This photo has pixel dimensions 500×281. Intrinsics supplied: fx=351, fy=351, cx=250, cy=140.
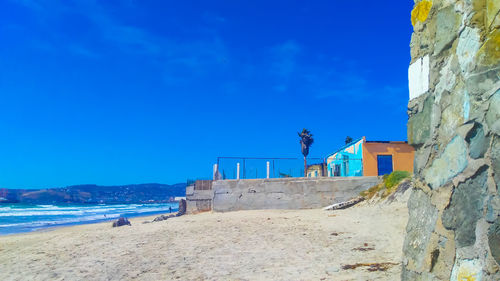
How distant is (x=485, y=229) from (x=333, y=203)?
13.9m

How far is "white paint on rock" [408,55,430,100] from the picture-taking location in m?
2.93

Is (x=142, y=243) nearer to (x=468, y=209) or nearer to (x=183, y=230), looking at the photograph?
(x=183, y=230)

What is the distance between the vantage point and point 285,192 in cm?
1603

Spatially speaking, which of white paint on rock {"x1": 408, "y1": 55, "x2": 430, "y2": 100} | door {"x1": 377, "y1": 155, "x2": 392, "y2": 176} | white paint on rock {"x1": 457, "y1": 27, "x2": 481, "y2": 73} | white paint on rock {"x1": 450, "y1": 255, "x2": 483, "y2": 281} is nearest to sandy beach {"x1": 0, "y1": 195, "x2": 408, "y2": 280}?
white paint on rock {"x1": 450, "y1": 255, "x2": 483, "y2": 281}

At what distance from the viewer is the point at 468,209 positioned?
7.18 ft

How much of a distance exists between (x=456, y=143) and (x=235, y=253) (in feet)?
19.1

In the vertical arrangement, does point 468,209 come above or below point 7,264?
above

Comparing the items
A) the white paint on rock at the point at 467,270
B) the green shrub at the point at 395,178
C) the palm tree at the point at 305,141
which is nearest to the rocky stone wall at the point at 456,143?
the white paint on rock at the point at 467,270

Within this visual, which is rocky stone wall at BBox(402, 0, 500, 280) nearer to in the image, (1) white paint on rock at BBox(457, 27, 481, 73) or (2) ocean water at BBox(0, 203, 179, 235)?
(1) white paint on rock at BBox(457, 27, 481, 73)

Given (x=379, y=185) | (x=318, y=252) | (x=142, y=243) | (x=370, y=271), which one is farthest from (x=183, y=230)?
(x=379, y=185)

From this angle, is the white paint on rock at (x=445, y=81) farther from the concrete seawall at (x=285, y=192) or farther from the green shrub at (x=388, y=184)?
the concrete seawall at (x=285, y=192)

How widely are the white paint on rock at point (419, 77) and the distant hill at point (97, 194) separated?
102m

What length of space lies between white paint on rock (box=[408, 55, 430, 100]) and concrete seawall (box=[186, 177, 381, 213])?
511 inches

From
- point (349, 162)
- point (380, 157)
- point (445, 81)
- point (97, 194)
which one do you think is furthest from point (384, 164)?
point (97, 194)
